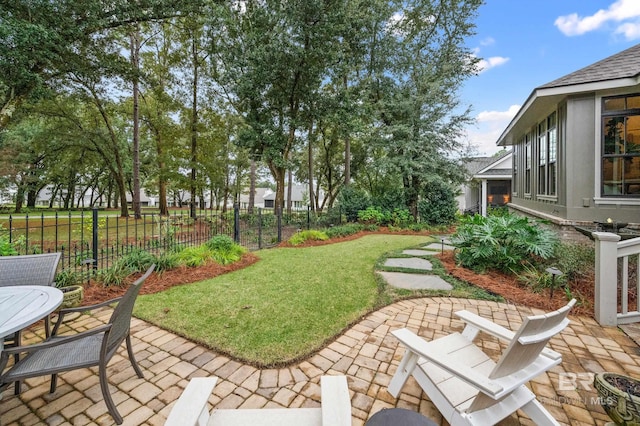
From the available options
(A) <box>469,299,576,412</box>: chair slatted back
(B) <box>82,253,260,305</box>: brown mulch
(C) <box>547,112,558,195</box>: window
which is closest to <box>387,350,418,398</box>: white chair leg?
(A) <box>469,299,576,412</box>: chair slatted back

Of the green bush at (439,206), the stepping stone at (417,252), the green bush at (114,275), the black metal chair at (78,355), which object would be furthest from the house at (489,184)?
the black metal chair at (78,355)

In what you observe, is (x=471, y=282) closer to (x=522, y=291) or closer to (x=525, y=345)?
(x=522, y=291)

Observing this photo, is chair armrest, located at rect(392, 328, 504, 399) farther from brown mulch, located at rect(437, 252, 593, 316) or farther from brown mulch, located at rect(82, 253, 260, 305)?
brown mulch, located at rect(82, 253, 260, 305)

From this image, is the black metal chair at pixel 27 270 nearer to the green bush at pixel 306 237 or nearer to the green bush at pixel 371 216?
the green bush at pixel 306 237

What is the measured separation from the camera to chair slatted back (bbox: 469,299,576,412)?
4.58ft

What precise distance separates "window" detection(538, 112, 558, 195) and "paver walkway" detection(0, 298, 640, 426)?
17.4ft

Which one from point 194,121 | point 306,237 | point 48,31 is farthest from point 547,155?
point 194,121

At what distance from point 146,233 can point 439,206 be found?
12.2 meters

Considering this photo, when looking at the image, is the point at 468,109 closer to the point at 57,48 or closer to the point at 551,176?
the point at 551,176

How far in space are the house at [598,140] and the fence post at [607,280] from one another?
3182 mm

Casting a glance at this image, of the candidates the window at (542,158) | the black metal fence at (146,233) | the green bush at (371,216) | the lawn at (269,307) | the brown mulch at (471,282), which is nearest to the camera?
the lawn at (269,307)

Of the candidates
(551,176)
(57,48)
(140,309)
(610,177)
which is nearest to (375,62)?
(551,176)

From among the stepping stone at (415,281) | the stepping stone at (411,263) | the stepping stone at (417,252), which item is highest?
the stepping stone at (417,252)

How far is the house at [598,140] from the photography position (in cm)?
529
